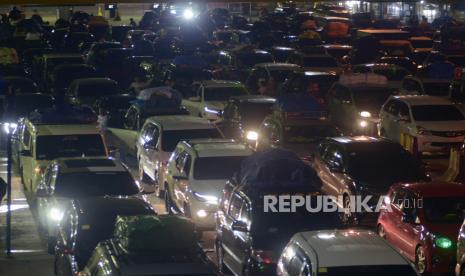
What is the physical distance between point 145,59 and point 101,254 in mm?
34776

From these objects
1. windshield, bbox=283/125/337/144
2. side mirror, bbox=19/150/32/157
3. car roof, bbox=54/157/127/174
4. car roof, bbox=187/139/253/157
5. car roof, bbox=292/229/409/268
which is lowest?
windshield, bbox=283/125/337/144

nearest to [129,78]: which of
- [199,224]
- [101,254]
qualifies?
[199,224]

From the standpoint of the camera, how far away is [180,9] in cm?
7488

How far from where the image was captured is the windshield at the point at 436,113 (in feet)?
91.8

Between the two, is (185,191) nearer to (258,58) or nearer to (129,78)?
(129,78)

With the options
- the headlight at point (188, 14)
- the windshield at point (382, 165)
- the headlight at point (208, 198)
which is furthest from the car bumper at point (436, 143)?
the headlight at point (188, 14)

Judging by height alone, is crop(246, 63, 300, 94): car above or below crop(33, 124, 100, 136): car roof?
below

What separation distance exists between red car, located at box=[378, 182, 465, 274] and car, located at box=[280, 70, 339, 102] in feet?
58.0

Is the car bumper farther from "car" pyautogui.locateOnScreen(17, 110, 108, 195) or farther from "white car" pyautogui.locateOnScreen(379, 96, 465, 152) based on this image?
"car" pyautogui.locateOnScreen(17, 110, 108, 195)

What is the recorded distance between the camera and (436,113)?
28156 mm

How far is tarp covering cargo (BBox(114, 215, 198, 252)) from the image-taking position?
44.6ft

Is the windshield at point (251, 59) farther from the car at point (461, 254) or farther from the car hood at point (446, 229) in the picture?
the car at point (461, 254)

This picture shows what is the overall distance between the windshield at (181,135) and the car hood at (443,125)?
5.41m

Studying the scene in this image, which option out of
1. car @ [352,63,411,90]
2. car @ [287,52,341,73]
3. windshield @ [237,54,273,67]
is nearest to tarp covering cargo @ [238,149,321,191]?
car @ [352,63,411,90]
